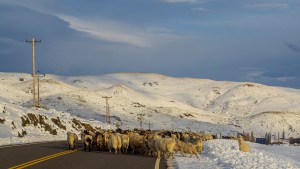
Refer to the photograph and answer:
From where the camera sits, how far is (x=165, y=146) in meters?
22.8

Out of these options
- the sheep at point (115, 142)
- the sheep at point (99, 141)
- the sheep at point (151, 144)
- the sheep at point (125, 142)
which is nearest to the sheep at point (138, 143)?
the sheep at point (125, 142)

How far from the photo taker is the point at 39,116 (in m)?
58.5

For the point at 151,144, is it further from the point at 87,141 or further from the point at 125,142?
the point at 87,141

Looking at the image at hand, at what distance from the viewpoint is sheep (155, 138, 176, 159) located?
22703 mm

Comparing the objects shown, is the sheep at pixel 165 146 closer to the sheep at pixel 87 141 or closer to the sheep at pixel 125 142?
the sheep at pixel 125 142

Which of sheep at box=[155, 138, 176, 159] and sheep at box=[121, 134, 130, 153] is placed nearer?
sheep at box=[155, 138, 176, 159]

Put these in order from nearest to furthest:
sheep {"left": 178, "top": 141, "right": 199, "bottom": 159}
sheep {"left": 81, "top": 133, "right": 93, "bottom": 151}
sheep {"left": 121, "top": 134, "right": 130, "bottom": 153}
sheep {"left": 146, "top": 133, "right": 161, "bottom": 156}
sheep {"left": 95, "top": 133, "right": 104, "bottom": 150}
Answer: sheep {"left": 178, "top": 141, "right": 199, "bottom": 159}
sheep {"left": 146, "top": 133, "right": 161, "bottom": 156}
sheep {"left": 121, "top": 134, "right": 130, "bottom": 153}
sheep {"left": 81, "top": 133, "right": 93, "bottom": 151}
sheep {"left": 95, "top": 133, "right": 104, "bottom": 150}

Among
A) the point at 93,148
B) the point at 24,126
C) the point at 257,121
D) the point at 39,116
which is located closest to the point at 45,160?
the point at 93,148

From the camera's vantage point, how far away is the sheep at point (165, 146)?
74.5 feet

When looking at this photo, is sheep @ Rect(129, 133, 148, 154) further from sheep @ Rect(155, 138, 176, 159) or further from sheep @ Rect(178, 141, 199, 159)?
sheep @ Rect(155, 138, 176, 159)

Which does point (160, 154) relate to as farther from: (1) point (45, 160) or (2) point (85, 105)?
(2) point (85, 105)

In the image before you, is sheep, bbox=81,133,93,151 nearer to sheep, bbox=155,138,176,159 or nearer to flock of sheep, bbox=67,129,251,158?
flock of sheep, bbox=67,129,251,158

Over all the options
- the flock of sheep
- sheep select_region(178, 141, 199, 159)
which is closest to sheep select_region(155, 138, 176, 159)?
the flock of sheep

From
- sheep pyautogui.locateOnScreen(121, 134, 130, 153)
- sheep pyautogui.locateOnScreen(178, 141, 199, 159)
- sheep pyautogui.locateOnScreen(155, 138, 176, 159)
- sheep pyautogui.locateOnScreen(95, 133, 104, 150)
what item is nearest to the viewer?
sheep pyautogui.locateOnScreen(155, 138, 176, 159)
